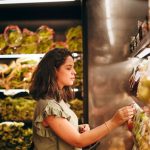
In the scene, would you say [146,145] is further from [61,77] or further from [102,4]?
[102,4]

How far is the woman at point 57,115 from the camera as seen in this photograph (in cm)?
174

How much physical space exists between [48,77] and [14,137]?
1.94 metres

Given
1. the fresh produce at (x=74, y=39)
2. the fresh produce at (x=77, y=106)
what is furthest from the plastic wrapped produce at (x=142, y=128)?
the fresh produce at (x=74, y=39)

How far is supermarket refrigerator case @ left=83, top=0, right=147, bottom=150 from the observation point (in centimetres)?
293

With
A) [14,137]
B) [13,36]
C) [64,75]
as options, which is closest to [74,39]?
[13,36]

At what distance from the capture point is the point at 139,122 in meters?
1.70

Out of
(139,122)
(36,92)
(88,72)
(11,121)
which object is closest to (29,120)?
(11,121)

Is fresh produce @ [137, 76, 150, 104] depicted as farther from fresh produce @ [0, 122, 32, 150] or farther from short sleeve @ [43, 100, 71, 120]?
fresh produce @ [0, 122, 32, 150]

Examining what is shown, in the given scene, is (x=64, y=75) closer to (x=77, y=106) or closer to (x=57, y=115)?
(x=57, y=115)

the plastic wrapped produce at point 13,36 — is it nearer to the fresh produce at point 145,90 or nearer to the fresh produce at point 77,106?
the fresh produce at point 77,106

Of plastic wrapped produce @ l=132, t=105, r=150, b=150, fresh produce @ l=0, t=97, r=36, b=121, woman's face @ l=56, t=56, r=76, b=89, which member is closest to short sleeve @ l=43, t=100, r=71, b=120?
woman's face @ l=56, t=56, r=76, b=89

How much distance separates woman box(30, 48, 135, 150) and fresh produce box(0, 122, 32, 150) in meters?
1.72

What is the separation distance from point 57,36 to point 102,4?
0.93 meters

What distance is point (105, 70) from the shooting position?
2963mm
